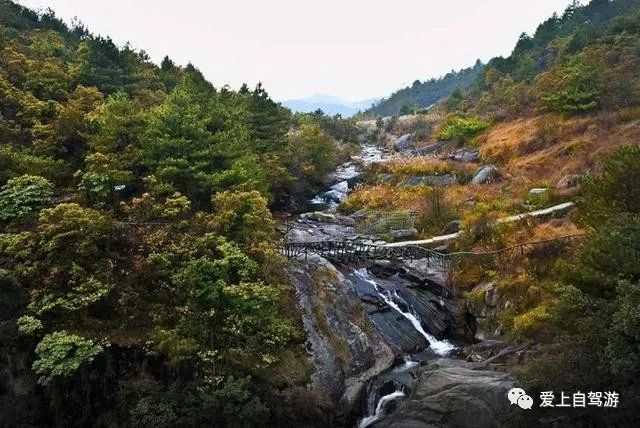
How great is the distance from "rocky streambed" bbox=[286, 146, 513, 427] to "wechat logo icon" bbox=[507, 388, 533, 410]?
35 centimetres

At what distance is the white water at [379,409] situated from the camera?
549 inches

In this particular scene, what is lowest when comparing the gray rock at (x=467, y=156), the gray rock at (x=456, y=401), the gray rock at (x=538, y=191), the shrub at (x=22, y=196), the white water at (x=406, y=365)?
the white water at (x=406, y=365)

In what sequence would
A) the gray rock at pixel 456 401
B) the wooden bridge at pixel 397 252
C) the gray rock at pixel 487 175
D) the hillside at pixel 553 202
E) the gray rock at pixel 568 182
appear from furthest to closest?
1. the gray rock at pixel 487 175
2. the gray rock at pixel 568 182
3. the wooden bridge at pixel 397 252
4. the gray rock at pixel 456 401
5. the hillside at pixel 553 202

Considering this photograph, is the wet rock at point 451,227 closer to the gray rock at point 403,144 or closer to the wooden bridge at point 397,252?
the wooden bridge at point 397,252

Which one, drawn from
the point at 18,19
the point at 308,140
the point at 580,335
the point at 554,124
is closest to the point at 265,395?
the point at 580,335

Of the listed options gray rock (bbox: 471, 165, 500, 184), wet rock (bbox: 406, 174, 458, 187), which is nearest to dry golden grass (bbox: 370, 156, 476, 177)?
wet rock (bbox: 406, 174, 458, 187)

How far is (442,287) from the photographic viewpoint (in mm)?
20531

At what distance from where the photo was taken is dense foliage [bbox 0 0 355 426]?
1223cm

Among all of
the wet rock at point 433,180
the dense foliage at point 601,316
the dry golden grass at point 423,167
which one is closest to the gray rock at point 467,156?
the dry golden grass at point 423,167

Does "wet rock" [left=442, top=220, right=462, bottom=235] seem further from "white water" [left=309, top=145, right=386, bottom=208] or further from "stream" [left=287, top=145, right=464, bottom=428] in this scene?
"white water" [left=309, top=145, right=386, bottom=208]

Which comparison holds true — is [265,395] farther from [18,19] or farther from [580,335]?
[18,19]

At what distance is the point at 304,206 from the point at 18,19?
3001 cm

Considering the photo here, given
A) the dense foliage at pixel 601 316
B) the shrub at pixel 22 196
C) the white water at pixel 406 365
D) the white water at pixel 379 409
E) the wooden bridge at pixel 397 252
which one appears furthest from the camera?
the wooden bridge at pixel 397 252

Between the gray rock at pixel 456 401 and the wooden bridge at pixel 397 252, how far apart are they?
670 centimetres
